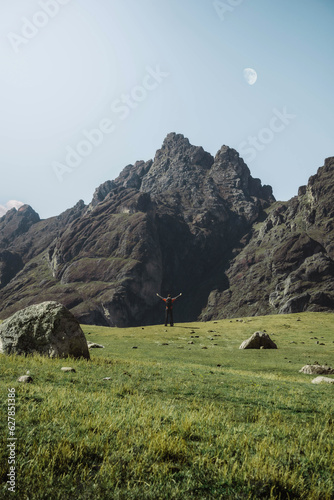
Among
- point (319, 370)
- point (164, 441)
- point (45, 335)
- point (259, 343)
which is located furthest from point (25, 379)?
point (259, 343)

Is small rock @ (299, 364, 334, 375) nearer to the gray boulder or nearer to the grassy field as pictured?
the grassy field

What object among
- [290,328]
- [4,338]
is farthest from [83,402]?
[290,328]

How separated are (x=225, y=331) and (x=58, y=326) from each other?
25.6m

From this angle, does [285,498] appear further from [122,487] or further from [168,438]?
[122,487]

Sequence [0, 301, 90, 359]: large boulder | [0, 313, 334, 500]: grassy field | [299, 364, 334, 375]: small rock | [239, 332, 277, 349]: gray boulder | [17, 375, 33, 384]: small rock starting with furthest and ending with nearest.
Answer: [239, 332, 277, 349]: gray boulder → [299, 364, 334, 375]: small rock → [0, 301, 90, 359]: large boulder → [17, 375, 33, 384]: small rock → [0, 313, 334, 500]: grassy field

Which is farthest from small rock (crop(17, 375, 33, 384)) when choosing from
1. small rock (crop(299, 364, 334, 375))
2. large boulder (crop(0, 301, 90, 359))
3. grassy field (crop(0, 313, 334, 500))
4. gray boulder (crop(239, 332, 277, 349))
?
gray boulder (crop(239, 332, 277, 349))

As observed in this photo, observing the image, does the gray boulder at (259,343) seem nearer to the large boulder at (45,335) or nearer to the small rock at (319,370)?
the small rock at (319,370)

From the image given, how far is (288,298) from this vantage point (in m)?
189

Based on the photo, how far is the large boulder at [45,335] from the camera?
575 inches

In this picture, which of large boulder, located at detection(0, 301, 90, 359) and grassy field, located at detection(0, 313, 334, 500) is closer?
grassy field, located at detection(0, 313, 334, 500)

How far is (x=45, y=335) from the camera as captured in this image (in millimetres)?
14727

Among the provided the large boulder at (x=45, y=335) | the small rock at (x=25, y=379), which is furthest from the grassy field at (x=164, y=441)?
the large boulder at (x=45, y=335)

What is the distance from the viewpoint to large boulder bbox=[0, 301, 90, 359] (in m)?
14.6

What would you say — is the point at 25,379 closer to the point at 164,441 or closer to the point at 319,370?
the point at 164,441
